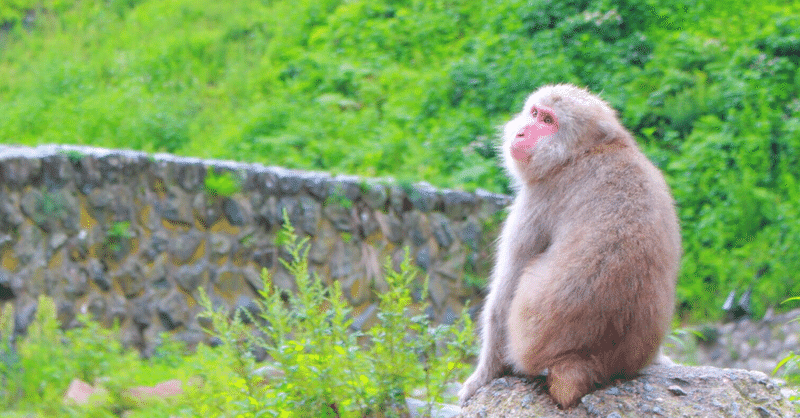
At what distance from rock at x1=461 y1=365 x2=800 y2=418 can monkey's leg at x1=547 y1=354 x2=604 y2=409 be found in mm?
36

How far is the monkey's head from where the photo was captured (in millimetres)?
2781

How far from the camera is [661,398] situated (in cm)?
256

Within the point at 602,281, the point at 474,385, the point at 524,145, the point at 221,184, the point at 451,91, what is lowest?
the point at 474,385

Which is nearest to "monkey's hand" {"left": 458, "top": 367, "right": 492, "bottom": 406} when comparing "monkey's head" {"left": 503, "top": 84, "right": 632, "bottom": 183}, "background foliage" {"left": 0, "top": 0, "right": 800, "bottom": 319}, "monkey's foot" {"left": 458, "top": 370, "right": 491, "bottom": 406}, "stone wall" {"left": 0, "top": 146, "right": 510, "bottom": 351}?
"monkey's foot" {"left": 458, "top": 370, "right": 491, "bottom": 406}

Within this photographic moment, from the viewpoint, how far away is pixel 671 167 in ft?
24.5

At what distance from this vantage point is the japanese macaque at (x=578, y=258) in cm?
242

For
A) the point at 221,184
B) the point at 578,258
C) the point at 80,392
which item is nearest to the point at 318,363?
the point at 578,258

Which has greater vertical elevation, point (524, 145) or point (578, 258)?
point (524, 145)

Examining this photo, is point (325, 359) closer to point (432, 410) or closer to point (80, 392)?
point (432, 410)

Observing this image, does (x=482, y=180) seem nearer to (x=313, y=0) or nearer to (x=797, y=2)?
(x=797, y=2)

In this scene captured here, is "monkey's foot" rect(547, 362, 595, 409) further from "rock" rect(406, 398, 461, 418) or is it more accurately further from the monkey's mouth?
the monkey's mouth

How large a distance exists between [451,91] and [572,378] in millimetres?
6681

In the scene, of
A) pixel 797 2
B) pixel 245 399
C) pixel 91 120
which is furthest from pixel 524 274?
pixel 797 2

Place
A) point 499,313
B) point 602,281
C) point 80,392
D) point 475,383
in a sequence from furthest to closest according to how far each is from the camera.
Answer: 1. point 80,392
2. point 475,383
3. point 499,313
4. point 602,281
